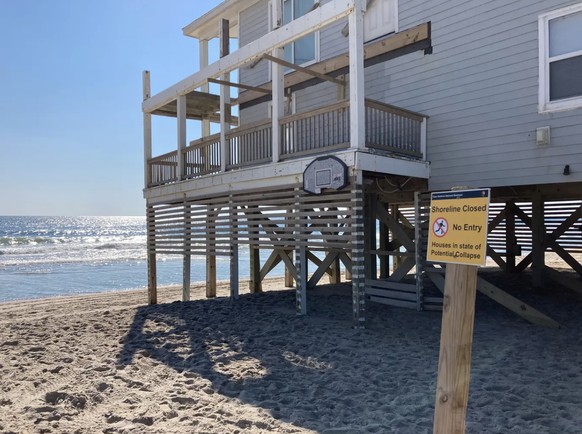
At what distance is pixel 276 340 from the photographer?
735 centimetres

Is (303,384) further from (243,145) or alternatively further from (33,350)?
(243,145)

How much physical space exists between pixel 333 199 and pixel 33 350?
514 centimetres

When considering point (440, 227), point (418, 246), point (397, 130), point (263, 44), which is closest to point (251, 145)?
point (263, 44)

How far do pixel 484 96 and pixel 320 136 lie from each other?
9.72 ft

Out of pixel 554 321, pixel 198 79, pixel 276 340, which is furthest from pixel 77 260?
pixel 554 321

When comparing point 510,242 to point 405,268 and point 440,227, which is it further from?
point 440,227

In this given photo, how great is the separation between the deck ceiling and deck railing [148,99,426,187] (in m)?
2.17

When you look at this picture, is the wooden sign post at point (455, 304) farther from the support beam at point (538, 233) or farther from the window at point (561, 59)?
the support beam at point (538, 233)

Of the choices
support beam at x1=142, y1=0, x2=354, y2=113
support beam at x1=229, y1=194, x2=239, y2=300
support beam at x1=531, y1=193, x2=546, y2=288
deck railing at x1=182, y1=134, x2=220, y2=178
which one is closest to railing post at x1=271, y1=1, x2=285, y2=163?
support beam at x1=142, y1=0, x2=354, y2=113

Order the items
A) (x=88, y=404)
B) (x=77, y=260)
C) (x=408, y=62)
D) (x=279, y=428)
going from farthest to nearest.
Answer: (x=77, y=260), (x=408, y=62), (x=88, y=404), (x=279, y=428)

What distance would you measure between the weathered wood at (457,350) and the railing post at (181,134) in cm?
981

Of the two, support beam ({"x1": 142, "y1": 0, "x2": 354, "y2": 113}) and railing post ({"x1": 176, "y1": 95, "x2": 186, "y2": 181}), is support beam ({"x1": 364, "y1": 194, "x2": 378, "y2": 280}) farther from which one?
railing post ({"x1": 176, "y1": 95, "x2": 186, "y2": 181})

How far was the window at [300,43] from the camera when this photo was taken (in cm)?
1173

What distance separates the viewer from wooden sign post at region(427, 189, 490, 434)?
2.82 metres
